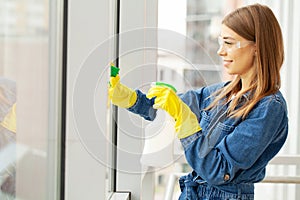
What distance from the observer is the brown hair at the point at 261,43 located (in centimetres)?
131

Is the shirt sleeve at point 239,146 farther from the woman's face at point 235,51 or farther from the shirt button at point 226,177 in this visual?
the woman's face at point 235,51

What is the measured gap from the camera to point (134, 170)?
1.71 meters

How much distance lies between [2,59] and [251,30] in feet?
2.98

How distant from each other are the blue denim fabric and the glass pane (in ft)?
1.81

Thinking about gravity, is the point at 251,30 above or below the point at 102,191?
above

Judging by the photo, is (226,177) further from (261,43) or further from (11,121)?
(11,121)

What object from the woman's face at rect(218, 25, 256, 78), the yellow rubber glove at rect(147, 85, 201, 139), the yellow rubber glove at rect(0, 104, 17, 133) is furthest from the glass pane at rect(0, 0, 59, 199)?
the woman's face at rect(218, 25, 256, 78)

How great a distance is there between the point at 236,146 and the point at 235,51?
0.82 feet

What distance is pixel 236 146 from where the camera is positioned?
1.24 metres

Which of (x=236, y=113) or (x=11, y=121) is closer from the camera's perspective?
(x=11, y=121)

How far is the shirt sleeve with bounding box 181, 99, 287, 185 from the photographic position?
1.24m

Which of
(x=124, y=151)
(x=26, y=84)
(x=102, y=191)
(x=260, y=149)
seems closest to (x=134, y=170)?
(x=124, y=151)

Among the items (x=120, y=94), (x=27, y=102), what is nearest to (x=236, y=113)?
(x=120, y=94)

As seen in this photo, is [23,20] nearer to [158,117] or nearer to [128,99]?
[128,99]
